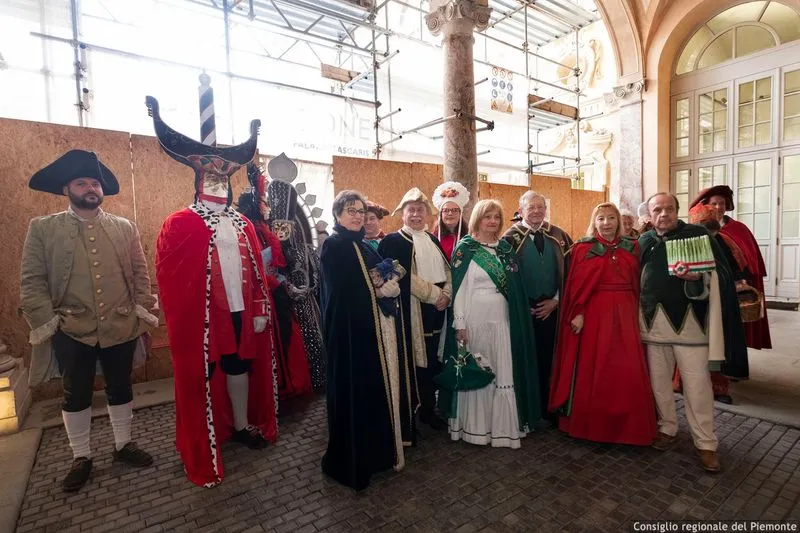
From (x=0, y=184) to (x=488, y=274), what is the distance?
4.32 metres

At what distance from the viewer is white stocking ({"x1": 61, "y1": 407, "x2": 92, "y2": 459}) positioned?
268cm

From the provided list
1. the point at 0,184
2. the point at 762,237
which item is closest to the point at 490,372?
the point at 0,184

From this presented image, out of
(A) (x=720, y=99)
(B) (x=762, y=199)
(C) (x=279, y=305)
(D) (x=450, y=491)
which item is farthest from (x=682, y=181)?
(D) (x=450, y=491)

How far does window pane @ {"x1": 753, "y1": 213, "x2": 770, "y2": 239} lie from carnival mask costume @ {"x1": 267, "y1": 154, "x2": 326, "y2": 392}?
27.6ft

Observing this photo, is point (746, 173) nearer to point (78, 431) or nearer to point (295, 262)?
point (295, 262)

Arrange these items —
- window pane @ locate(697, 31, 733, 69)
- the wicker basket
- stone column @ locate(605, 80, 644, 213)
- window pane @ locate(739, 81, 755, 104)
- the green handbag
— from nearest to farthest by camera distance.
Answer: the green handbag
the wicker basket
window pane @ locate(739, 81, 755, 104)
window pane @ locate(697, 31, 733, 69)
stone column @ locate(605, 80, 644, 213)

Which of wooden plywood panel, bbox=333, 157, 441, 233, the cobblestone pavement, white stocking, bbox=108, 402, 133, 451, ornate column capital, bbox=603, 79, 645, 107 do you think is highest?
ornate column capital, bbox=603, 79, 645, 107

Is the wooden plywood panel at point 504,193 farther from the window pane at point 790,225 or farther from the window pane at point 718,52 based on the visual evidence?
the window pane at point 718,52

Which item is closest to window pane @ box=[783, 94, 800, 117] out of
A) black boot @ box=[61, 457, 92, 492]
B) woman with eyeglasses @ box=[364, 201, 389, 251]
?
woman with eyeglasses @ box=[364, 201, 389, 251]

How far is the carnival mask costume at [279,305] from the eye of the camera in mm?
3627

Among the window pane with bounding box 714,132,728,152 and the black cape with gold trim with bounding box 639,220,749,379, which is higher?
the window pane with bounding box 714,132,728,152

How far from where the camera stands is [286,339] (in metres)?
3.97

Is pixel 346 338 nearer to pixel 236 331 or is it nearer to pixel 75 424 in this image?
pixel 236 331

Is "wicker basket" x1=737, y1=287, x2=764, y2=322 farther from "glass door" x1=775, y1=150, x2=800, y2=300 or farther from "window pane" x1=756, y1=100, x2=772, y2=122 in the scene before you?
"window pane" x1=756, y1=100, x2=772, y2=122
